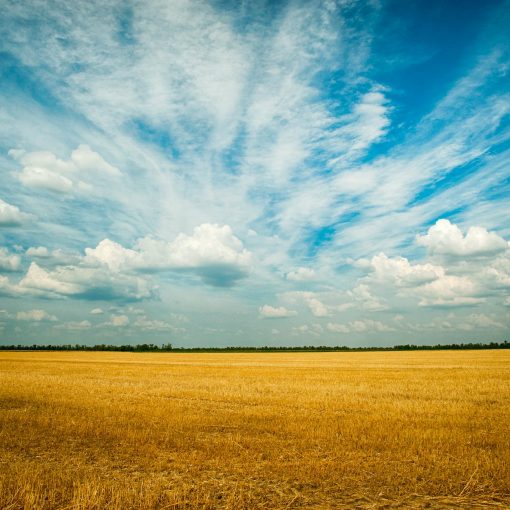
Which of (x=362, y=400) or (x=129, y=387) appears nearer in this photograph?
(x=362, y=400)

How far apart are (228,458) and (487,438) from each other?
322 inches

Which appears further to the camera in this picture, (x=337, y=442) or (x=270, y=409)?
(x=270, y=409)

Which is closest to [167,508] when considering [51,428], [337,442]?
[337,442]

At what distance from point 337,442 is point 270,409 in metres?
5.95

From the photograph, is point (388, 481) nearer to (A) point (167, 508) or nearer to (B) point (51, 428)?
(A) point (167, 508)

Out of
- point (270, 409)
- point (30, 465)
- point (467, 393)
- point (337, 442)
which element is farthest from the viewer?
point (467, 393)

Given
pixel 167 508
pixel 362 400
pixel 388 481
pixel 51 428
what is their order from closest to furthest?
1. pixel 167 508
2. pixel 388 481
3. pixel 51 428
4. pixel 362 400

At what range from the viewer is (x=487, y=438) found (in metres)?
12.4

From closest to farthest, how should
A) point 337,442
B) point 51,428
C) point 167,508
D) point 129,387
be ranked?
point 167,508 < point 337,442 < point 51,428 < point 129,387

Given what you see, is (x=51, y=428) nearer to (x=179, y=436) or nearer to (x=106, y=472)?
(x=179, y=436)

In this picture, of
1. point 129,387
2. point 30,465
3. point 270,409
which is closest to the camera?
point 30,465

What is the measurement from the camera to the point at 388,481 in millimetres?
8672

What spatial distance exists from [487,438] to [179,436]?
960 centimetres

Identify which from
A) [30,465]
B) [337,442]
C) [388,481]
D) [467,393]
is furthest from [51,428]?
[467,393]
